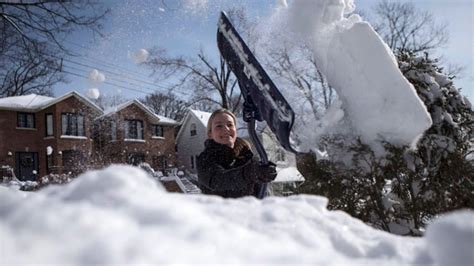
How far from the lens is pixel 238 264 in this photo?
76 centimetres

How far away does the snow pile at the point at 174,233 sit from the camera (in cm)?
70

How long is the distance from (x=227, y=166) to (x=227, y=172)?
23 centimetres

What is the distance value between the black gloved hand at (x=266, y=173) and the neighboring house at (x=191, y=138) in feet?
95.9

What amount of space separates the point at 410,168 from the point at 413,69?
3.46 feet

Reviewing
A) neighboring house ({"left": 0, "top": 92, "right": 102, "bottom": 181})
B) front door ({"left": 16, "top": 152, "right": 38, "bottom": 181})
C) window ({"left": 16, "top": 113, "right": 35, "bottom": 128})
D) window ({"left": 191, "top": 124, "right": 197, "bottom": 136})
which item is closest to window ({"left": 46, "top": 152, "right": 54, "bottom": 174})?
neighboring house ({"left": 0, "top": 92, "right": 102, "bottom": 181})

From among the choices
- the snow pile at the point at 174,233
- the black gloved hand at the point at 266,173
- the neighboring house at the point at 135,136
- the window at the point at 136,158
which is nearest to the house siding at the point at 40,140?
the neighboring house at the point at 135,136

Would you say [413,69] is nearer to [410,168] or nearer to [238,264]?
[410,168]

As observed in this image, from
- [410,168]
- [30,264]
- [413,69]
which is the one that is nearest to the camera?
[30,264]

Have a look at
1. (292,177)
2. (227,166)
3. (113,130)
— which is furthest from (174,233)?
(113,130)

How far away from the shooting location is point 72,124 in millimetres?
25766

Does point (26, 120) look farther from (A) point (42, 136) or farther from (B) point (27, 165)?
(B) point (27, 165)

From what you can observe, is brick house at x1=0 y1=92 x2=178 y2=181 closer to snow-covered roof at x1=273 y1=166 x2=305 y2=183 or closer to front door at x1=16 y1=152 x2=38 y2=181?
front door at x1=16 y1=152 x2=38 y2=181

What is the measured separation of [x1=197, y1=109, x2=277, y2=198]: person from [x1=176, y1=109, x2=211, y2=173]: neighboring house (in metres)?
28.7

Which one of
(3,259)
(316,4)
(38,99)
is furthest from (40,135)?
(3,259)
